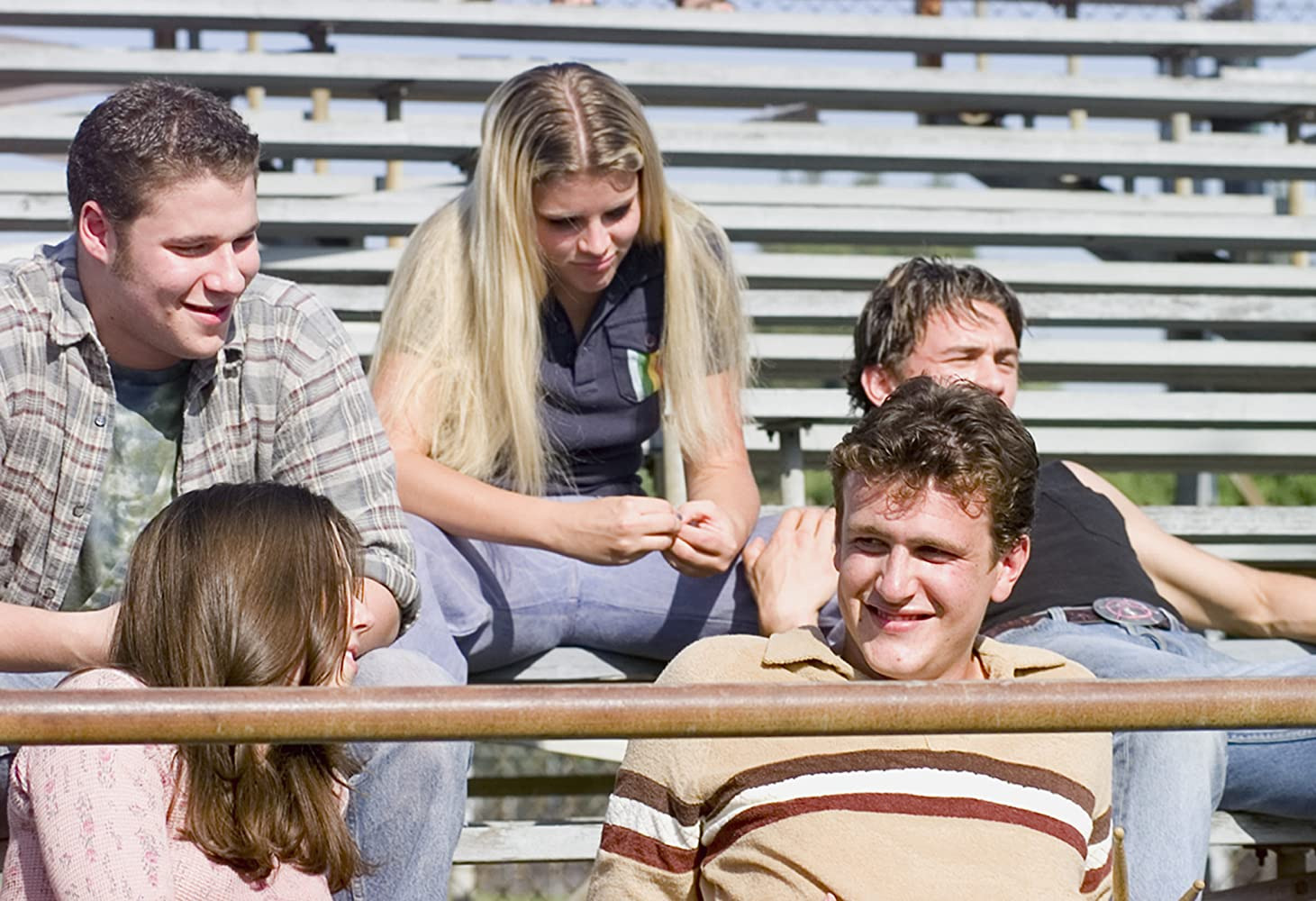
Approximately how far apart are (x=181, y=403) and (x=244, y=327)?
111 mm

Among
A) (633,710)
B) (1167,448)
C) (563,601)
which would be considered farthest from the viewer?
(1167,448)

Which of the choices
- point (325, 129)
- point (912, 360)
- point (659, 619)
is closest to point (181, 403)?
point (659, 619)

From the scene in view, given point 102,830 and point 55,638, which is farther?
point 55,638

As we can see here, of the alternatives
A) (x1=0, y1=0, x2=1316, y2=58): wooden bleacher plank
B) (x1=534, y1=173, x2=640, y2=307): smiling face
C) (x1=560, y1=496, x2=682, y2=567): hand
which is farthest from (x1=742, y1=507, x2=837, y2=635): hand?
(x1=0, y1=0, x2=1316, y2=58): wooden bleacher plank

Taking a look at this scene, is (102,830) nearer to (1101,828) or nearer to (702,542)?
(1101,828)

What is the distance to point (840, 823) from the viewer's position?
4.76ft

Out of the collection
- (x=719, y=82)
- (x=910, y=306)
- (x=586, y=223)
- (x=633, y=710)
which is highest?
(x=719, y=82)

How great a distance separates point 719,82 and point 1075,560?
2422 millimetres

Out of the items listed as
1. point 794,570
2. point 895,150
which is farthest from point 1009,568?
point 895,150

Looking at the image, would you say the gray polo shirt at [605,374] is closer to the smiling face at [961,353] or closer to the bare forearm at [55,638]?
the smiling face at [961,353]

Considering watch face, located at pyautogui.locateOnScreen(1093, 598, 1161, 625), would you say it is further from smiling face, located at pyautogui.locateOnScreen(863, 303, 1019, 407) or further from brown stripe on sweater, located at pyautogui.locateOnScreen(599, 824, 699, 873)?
brown stripe on sweater, located at pyautogui.locateOnScreen(599, 824, 699, 873)

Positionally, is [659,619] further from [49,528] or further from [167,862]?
[167,862]

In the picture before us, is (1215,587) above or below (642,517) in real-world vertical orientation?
below

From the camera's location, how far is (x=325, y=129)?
156 inches
